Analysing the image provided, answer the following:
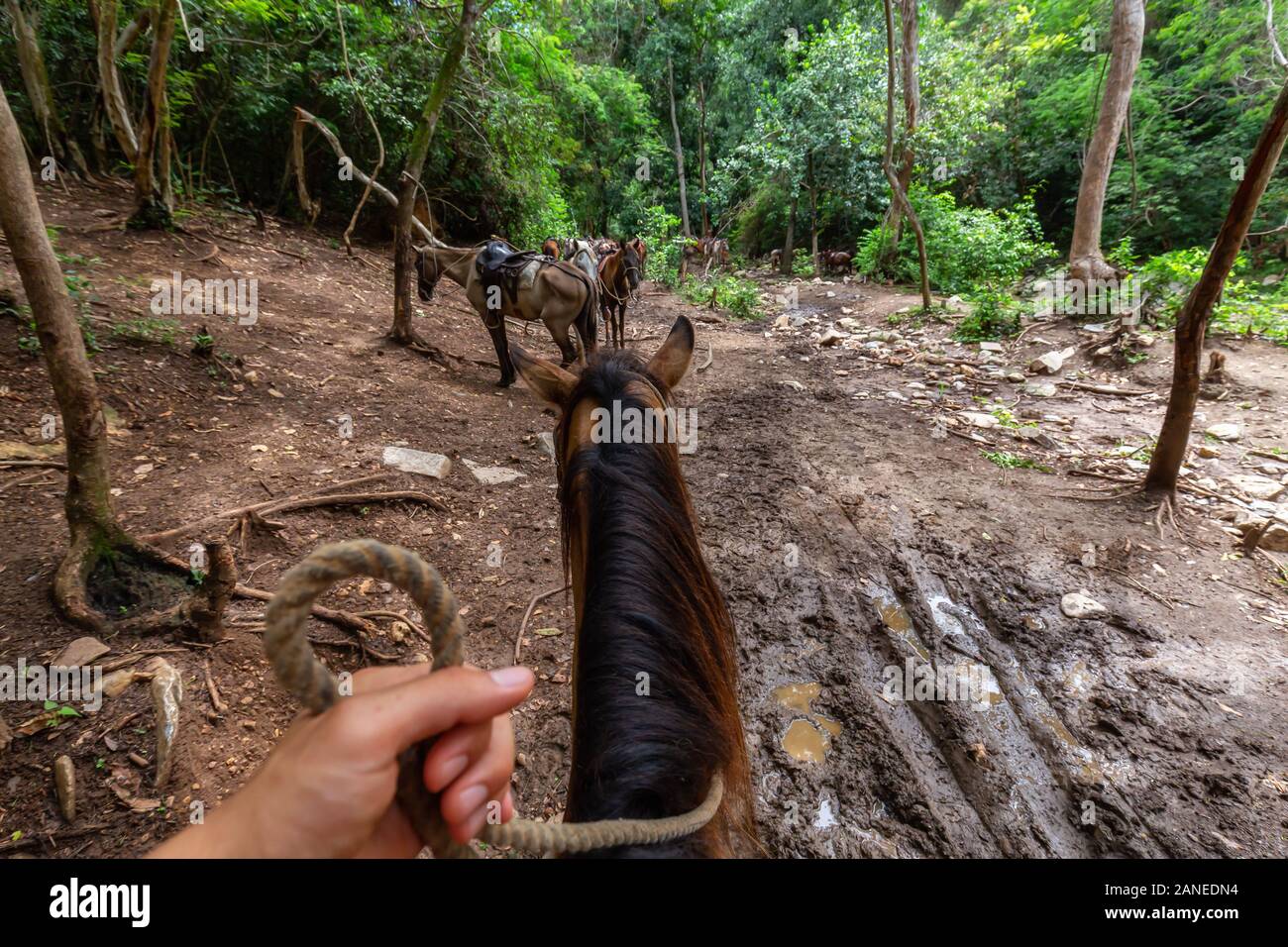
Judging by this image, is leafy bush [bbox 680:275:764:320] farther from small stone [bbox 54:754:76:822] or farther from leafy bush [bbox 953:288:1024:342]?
small stone [bbox 54:754:76:822]

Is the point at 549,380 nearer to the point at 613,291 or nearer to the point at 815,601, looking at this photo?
the point at 815,601

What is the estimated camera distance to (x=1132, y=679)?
271 cm

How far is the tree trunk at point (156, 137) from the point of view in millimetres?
5527

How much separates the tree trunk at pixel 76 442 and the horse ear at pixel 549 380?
1.56 m

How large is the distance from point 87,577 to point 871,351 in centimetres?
944

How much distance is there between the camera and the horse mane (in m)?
1.05

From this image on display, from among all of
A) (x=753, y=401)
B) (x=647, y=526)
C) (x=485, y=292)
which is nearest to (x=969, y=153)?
(x=753, y=401)

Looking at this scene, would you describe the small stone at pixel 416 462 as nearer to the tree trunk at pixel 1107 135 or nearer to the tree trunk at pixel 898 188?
the tree trunk at pixel 898 188

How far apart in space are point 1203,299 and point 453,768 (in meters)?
5.34

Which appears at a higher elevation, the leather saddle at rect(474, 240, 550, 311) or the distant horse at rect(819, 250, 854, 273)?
the distant horse at rect(819, 250, 854, 273)

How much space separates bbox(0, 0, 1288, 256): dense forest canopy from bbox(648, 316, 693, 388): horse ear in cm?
574

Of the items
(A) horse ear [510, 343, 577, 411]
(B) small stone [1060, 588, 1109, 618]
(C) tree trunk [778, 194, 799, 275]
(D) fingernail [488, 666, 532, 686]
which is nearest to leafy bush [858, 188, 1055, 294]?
(C) tree trunk [778, 194, 799, 275]

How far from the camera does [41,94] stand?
6.84 meters

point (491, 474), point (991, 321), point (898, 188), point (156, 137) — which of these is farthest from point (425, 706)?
point (898, 188)
